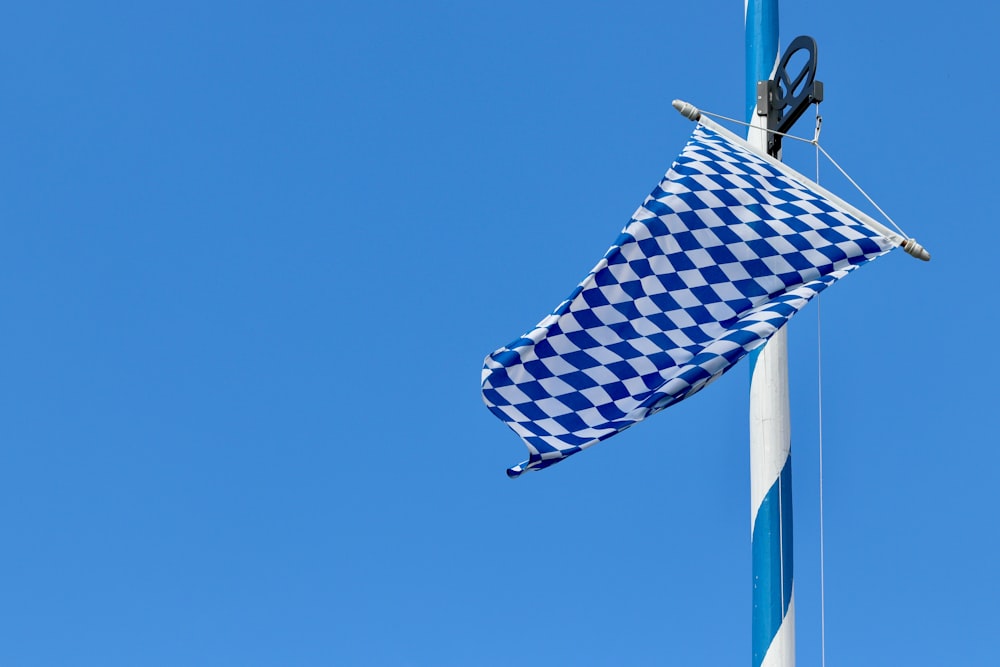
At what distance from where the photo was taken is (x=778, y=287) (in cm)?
1099

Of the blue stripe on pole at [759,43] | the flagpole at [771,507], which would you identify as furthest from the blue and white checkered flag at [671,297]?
the blue stripe on pole at [759,43]

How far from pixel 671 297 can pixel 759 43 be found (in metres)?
2.90

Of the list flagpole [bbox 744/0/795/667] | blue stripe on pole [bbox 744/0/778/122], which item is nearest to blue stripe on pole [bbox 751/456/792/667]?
flagpole [bbox 744/0/795/667]

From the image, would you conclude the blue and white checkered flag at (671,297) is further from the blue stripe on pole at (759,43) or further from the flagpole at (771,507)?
the blue stripe on pole at (759,43)

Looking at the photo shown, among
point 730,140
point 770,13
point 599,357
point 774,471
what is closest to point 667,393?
point 599,357

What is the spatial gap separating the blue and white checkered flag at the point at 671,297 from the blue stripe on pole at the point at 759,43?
1.48 m

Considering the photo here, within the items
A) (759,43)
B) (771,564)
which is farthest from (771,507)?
(759,43)

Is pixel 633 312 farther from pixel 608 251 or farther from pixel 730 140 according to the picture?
pixel 730 140

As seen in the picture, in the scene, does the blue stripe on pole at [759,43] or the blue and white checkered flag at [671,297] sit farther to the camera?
the blue stripe on pole at [759,43]

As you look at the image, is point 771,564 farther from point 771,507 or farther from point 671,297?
point 671,297

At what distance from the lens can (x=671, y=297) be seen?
11.1m

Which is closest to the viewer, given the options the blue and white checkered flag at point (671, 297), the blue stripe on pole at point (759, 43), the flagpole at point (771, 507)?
the blue and white checkered flag at point (671, 297)

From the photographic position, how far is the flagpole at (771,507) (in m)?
11.4

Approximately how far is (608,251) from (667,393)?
1.31 meters
